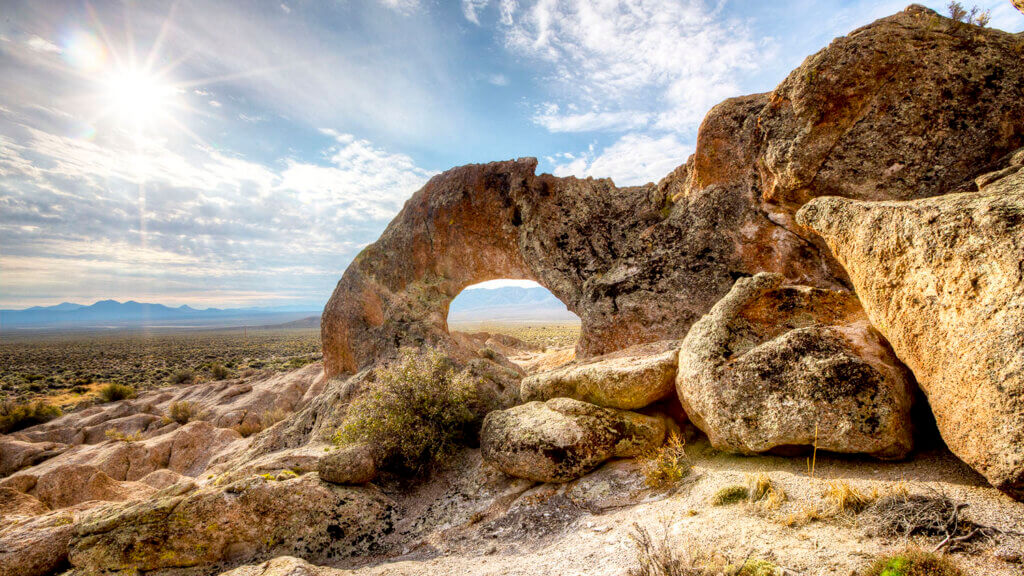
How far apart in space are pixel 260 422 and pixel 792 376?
2255 cm

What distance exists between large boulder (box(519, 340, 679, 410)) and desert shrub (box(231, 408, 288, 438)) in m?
15.7

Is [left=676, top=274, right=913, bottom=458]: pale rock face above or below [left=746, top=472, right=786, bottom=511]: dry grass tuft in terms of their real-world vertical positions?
above

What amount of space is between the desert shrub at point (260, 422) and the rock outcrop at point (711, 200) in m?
4.92

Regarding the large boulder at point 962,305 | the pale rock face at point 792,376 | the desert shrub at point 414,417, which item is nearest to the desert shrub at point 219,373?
the desert shrub at point 414,417

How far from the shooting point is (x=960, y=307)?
446cm

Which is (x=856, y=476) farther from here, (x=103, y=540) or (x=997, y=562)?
(x=103, y=540)

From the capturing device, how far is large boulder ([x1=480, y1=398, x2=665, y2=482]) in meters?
6.96

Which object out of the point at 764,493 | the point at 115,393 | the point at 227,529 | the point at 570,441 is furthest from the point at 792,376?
the point at 115,393

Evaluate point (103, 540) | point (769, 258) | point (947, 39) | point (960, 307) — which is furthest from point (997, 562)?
point (103, 540)

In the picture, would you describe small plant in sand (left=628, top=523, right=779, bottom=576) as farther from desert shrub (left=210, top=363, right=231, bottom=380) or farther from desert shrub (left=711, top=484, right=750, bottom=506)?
desert shrub (left=210, top=363, right=231, bottom=380)

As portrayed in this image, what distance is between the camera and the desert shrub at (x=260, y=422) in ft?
61.5

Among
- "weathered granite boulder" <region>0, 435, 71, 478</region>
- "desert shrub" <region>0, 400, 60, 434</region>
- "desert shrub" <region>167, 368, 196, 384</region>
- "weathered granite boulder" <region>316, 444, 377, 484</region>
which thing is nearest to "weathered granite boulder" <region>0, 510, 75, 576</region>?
"weathered granite boulder" <region>316, 444, 377, 484</region>

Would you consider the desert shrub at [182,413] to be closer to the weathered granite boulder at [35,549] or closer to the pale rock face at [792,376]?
the weathered granite boulder at [35,549]

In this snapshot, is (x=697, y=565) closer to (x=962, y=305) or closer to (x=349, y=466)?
(x=962, y=305)
